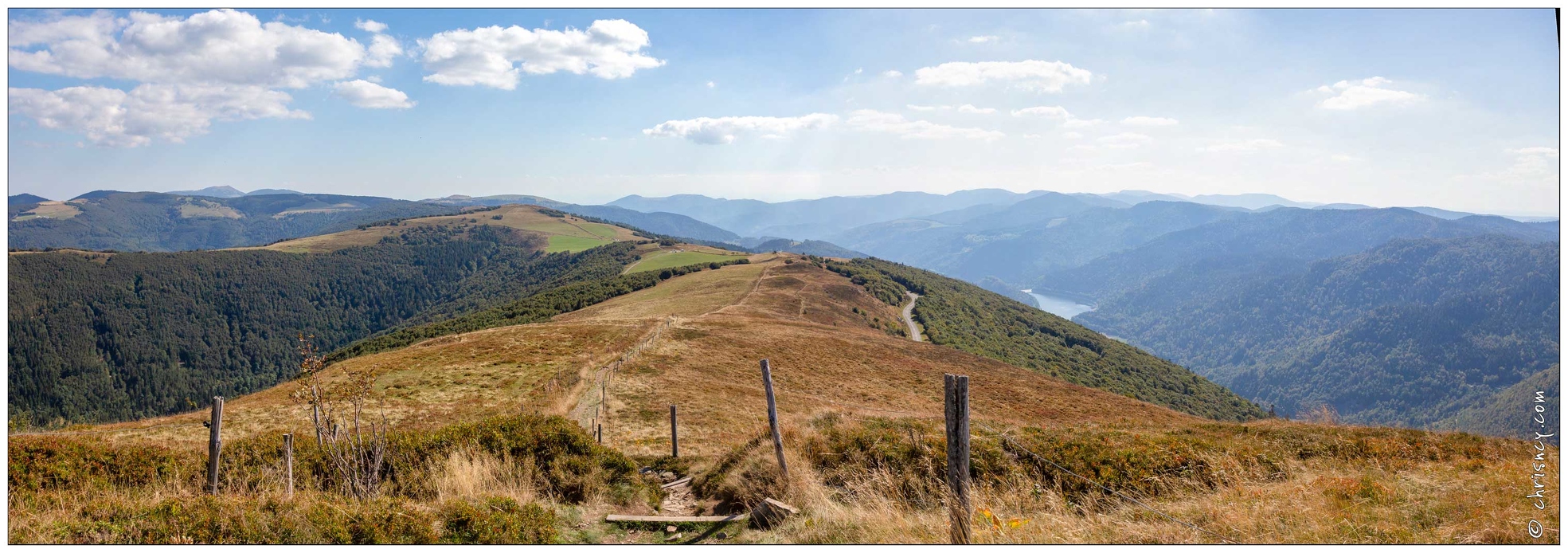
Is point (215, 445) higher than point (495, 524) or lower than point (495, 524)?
higher

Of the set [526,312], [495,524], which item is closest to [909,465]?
[495,524]

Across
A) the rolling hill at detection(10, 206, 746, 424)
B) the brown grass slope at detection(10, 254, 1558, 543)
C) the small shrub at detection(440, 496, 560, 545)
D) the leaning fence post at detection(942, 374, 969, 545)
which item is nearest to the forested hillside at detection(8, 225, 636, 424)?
the rolling hill at detection(10, 206, 746, 424)

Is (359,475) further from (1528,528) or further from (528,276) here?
(528,276)

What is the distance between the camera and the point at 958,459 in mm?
6227

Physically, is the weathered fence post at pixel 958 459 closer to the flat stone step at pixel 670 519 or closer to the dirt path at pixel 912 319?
the flat stone step at pixel 670 519

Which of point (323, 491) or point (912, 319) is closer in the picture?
point (323, 491)

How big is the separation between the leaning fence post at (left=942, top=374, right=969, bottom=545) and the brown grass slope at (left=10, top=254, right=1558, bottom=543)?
0.32 m

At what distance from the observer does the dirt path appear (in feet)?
212

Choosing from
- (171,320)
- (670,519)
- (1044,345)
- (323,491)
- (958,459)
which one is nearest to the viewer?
(958,459)

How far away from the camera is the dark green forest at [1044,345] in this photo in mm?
66000

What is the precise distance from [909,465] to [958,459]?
367cm

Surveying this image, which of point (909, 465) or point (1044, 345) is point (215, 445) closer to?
point (909, 465)

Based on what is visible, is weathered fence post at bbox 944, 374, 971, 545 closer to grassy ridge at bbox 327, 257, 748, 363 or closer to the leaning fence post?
the leaning fence post

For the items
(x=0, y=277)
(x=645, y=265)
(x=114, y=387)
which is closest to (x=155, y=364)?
(x=114, y=387)
